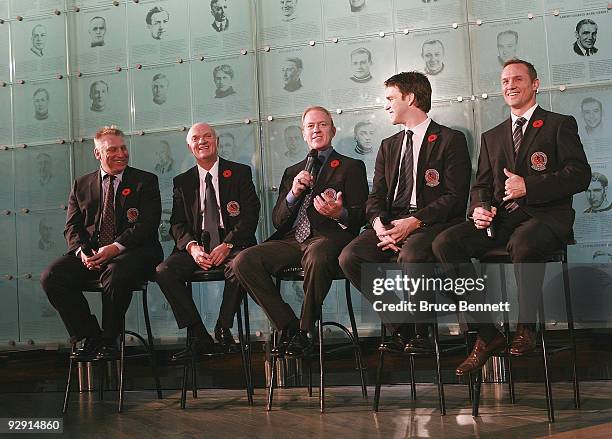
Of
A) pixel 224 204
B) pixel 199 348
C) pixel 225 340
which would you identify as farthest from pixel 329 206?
pixel 199 348

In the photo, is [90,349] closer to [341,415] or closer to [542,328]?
[341,415]

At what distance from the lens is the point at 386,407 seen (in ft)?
13.4

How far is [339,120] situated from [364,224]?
102 cm

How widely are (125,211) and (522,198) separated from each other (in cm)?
225

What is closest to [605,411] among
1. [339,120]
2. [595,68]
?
[595,68]

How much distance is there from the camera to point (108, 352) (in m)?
4.50

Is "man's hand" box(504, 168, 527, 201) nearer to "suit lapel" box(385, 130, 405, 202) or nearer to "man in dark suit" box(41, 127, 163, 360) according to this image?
"suit lapel" box(385, 130, 405, 202)

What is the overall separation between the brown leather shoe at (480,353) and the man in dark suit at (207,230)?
1.35 m

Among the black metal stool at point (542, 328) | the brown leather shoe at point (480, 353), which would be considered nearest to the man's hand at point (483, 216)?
the black metal stool at point (542, 328)

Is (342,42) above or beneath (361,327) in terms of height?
above

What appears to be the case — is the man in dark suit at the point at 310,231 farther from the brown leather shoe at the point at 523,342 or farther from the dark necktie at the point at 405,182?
the brown leather shoe at the point at 523,342

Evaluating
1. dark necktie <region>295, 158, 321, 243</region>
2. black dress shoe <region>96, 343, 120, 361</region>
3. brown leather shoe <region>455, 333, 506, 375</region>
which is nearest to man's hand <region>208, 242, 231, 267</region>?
dark necktie <region>295, 158, 321, 243</region>

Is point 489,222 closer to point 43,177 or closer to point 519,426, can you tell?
point 519,426

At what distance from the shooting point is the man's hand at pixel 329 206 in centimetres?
429
